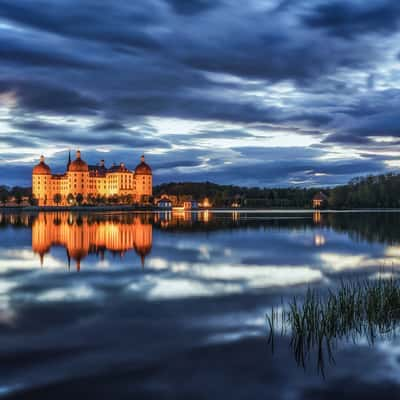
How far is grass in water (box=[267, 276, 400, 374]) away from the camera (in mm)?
7320

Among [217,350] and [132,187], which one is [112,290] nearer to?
[217,350]

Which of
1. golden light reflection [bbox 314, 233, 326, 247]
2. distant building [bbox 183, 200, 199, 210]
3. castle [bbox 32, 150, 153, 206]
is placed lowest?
golden light reflection [bbox 314, 233, 326, 247]

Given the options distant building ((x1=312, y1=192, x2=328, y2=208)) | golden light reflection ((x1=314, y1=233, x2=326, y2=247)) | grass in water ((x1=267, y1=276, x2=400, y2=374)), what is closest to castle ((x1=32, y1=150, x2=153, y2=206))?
distant building ((x1=312, y1=192, x2=328, y2=208))

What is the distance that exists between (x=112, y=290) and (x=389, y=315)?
22.2ft

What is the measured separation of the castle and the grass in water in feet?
373

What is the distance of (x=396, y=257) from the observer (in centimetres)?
1856

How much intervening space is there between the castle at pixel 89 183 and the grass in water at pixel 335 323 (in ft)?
373

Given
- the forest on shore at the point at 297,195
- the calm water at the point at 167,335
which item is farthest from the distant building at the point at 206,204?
the calm water at the point at 167,335

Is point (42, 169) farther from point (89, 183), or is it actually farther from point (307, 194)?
point (307, 194)

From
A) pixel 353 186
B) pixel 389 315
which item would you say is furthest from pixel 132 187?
pixel 389 315

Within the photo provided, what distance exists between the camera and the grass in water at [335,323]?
732 centimetres

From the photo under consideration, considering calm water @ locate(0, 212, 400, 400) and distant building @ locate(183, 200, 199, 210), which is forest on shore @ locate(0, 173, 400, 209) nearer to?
distant building @ locate(183, 200, 199, 210)

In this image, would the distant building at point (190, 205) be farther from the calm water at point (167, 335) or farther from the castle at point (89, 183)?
the calm water at point (167, 335)

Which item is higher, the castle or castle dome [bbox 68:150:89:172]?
castle dome [bbox 68:150:89:172]
